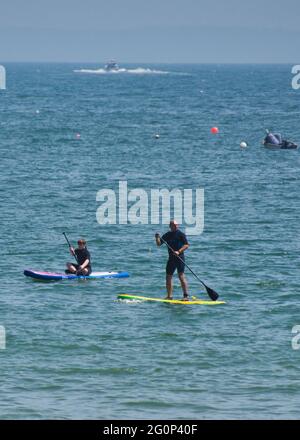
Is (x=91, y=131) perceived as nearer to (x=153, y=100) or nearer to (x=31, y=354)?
(x=153, y=100)

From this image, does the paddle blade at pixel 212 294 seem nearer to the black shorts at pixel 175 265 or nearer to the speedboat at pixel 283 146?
the black shorts at pixel 175 265

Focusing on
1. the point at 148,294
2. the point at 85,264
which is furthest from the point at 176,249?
the point at 85,264

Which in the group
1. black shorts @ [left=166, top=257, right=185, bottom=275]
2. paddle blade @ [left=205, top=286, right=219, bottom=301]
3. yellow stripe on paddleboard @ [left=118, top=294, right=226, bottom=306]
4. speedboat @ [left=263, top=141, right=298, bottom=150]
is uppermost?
speedboat @ [left=263, top=141, right=298, bottom=150]

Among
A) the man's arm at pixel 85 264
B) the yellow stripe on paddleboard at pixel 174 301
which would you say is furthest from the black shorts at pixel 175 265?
the man's arm at pixel 85 264

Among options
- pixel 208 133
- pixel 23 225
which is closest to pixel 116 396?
pixel 23 225

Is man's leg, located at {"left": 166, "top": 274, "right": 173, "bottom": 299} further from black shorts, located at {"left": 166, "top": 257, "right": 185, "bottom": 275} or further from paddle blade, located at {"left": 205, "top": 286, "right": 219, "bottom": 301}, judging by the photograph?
paddle blade, located at {"left": 205, "top": 286, "right": 219, "bottom": 301}

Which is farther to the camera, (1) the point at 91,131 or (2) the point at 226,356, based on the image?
(1) the point at 91,131

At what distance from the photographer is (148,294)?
29.5 metres

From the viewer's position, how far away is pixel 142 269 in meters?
32.9

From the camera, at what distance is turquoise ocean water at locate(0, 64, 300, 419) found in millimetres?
21156

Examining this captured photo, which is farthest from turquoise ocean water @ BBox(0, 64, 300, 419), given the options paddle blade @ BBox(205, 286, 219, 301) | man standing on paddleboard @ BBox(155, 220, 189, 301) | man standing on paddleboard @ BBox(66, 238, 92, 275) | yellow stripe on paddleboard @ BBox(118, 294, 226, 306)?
man standing on paddleboard @ BBox(155, 220, 189, 301)

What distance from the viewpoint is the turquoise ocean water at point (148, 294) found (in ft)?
69.4

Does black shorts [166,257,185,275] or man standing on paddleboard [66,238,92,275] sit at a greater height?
man standing on paddleboard [66,238,92,275]
